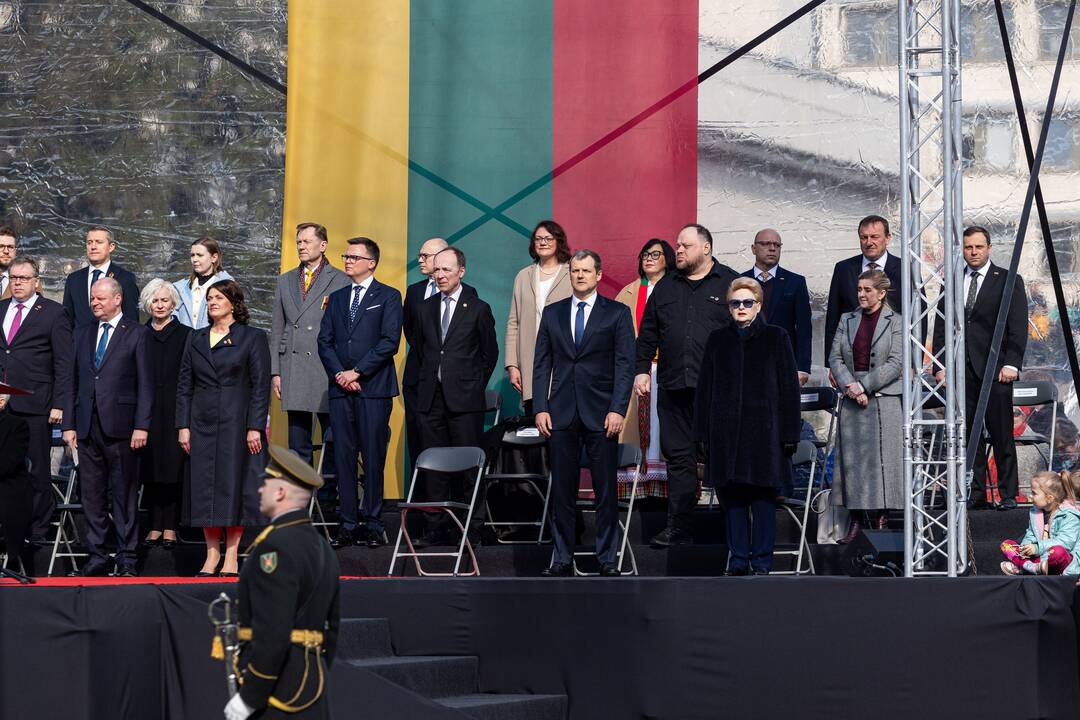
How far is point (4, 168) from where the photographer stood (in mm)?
10773

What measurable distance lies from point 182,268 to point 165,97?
119cm

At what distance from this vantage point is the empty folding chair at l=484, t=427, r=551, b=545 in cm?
865

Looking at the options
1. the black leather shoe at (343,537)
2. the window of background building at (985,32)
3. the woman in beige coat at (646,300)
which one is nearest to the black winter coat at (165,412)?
the black leather shoe at (343,537)

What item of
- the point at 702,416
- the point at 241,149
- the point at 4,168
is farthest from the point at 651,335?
the point at 4,168

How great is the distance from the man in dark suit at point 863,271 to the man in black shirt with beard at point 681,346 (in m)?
0.75

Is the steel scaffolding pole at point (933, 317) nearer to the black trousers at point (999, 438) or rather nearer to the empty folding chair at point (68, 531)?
the black trousers at point (999, 438)

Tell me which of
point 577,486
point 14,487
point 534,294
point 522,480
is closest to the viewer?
point 577,486

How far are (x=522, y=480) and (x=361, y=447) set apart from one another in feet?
3.01

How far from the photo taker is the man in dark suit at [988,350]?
8664 millimetres

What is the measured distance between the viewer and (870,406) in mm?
8297

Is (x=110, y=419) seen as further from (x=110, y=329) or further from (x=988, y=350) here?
(x=988, y=350)

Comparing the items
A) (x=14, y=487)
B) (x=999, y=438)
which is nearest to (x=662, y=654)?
(x=999, y=438)

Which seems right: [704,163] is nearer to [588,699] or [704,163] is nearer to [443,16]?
[443,16]

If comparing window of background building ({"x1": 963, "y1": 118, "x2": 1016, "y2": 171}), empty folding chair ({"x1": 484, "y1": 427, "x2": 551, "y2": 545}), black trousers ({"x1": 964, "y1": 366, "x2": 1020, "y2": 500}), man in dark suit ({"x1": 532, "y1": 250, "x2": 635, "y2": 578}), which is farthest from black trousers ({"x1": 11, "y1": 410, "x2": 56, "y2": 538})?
window of background building ({"x1": 963, "y1": 118, "x2": 1016, "y2": 171})
